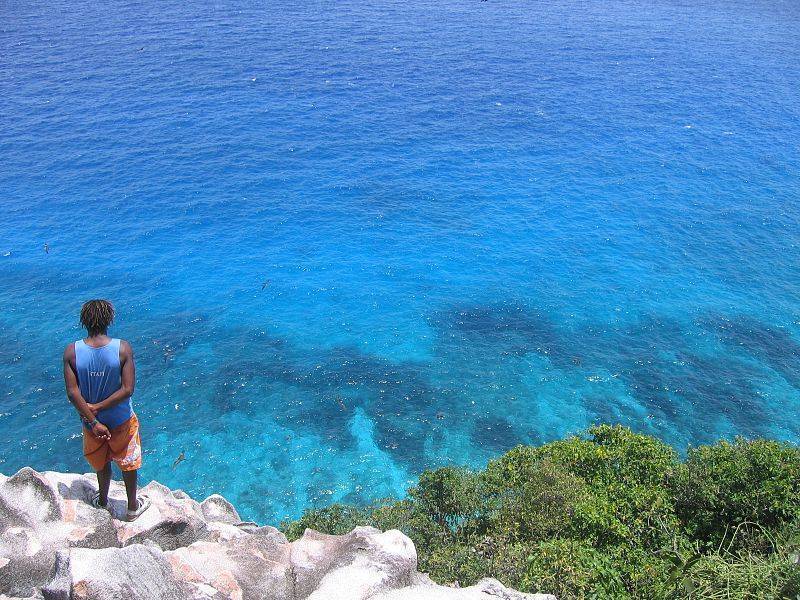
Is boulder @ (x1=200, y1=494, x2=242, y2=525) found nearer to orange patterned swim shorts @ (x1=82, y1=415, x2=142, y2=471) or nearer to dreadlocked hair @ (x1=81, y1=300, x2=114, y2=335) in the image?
orange patterned swim shorts @ (x1=82, y1=415, x2=142, y2=471)

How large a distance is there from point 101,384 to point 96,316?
1.48 m

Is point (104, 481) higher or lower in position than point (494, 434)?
higher

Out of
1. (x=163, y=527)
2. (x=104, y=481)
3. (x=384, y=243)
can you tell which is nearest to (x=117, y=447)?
(x=104, y=481)

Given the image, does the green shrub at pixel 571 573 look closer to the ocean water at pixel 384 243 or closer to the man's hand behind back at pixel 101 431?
the man's hand behind back at pixel 101 431

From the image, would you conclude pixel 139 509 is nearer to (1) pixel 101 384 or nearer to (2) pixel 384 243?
(1) pixel 101 384

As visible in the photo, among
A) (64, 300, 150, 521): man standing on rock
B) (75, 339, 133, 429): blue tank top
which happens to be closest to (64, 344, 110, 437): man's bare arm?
(64, 300, 150, 521): man standing on rock

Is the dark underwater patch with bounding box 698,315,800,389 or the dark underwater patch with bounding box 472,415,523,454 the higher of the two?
the dark underwater patch with bounding box 698,315,800,389

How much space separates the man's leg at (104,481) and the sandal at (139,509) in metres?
0.62

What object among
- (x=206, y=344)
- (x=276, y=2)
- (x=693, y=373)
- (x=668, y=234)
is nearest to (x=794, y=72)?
(x=668, y=234)

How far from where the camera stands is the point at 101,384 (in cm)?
1419

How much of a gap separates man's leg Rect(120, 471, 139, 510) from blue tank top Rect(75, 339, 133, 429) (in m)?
1.89

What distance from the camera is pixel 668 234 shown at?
6194cm

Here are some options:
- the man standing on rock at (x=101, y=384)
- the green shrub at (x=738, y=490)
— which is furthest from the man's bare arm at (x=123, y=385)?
the green shrub at (x=738, y=490)

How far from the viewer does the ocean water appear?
137 ft
